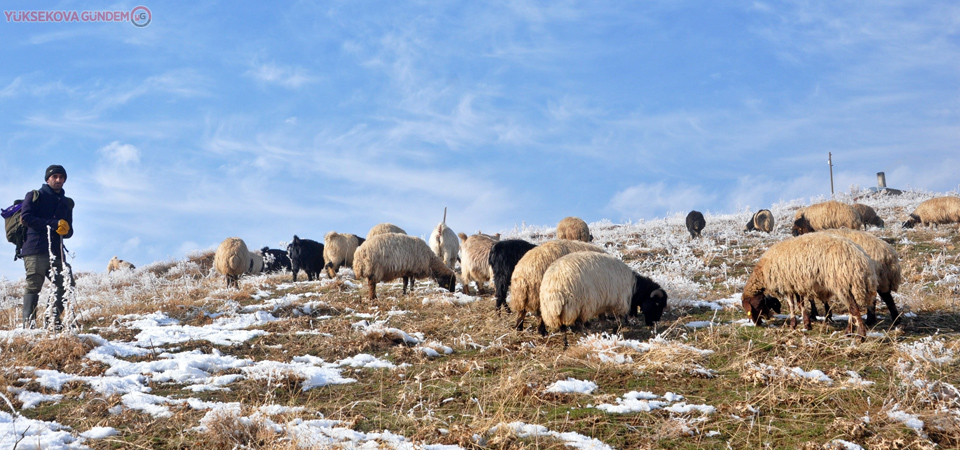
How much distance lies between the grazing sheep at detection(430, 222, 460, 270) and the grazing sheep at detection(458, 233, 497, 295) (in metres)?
3.38

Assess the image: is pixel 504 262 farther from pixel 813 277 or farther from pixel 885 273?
pixel 885 273

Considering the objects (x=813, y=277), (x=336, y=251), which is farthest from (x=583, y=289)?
(x=336, y=251)

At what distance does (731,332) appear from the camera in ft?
25.7

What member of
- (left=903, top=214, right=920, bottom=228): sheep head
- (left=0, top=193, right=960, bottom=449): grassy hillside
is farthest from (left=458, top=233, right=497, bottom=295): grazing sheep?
(left=903, top=214, right=920, bottom=228): sheep head

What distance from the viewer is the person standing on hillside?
8.66 m

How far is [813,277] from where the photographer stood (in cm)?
752

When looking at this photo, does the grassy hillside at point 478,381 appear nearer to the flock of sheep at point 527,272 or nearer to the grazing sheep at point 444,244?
the flock of sheep at point 527,272

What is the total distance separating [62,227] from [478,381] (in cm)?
662

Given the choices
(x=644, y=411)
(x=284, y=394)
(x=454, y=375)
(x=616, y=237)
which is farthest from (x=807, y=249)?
(x=616, y=237)

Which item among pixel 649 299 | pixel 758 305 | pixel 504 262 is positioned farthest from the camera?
pixel 504 262

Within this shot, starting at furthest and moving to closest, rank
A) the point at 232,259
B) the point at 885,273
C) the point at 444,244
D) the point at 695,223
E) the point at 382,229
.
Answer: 1. the point at 695,223
2. the point at 382,229
3. the point at 444,244
4. the point at 232,259
5. the point at 885,273

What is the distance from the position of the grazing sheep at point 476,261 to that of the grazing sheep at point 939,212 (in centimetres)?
1583

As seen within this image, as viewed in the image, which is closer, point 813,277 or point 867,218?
point 813,277

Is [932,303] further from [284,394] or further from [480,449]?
[284,394]
